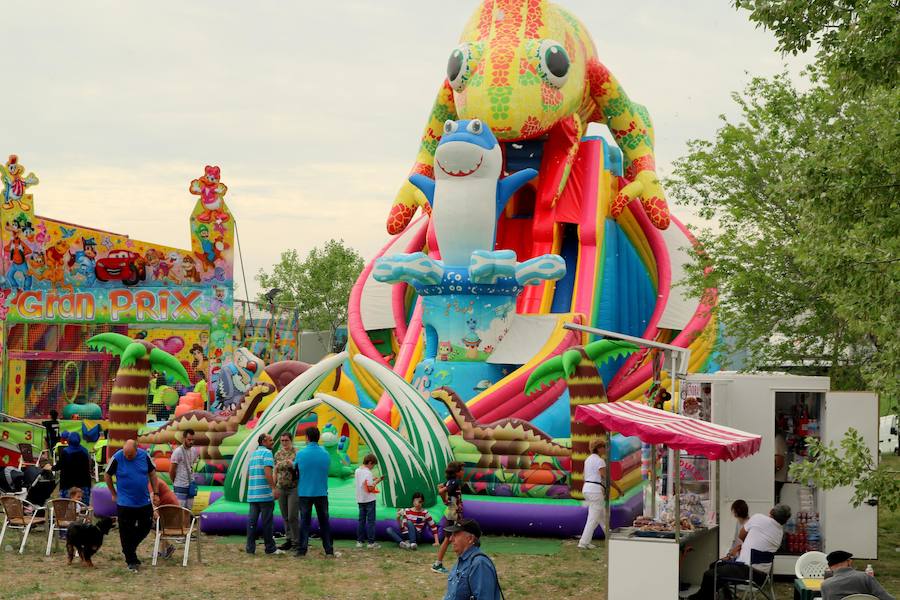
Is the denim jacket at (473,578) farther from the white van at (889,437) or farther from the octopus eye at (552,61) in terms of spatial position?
the white van at (889,437)

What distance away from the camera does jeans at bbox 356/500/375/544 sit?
14070mm

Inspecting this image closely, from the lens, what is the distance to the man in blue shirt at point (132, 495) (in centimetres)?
1219

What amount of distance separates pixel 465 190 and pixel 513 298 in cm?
194

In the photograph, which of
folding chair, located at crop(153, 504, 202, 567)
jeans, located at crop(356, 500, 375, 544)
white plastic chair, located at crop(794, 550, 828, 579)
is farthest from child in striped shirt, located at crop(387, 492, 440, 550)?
white plastic chair, located at crop(794, 550, 828, 579)

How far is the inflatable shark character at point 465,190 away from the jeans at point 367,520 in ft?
23.2

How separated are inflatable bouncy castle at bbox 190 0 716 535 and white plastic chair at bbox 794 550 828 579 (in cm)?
427

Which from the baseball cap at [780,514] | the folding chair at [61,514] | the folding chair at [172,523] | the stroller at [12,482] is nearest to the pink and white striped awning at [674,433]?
the baseball cap at [780,514]

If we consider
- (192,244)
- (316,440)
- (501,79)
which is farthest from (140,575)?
(192,244)

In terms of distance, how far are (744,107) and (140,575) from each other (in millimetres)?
11649

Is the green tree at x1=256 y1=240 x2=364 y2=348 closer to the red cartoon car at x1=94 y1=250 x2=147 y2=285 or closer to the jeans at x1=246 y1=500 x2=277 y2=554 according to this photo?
the red cartoon car at x1=94 y1=250 x2=147 y2=285

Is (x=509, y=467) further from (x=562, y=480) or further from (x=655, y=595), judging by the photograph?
(x=655, y=595)

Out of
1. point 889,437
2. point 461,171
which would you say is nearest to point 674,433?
point 461,171

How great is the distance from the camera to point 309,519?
13.5 metres

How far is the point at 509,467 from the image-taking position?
51.6 feet
